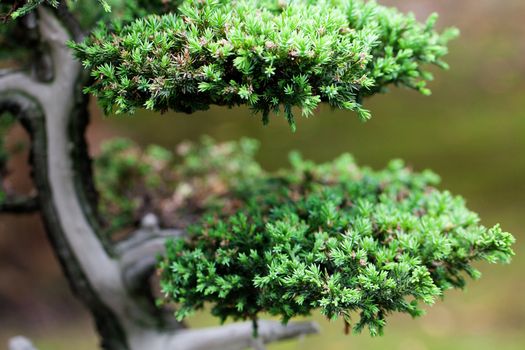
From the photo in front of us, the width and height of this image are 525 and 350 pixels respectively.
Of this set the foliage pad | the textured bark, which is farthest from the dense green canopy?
the textured bark

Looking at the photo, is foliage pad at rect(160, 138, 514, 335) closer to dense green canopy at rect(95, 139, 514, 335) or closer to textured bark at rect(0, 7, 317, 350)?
dense green canopy at rect(95, 139, 514, 335)

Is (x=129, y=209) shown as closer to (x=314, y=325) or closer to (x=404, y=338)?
(x=314, y=325)

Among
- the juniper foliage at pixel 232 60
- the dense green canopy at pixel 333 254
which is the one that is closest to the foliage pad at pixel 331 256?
the dense green canopy at pixel 333 254

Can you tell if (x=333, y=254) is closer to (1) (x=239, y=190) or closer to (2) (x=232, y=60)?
(2) (x=232, y=60)

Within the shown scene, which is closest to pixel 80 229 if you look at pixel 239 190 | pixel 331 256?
pixel 239 190

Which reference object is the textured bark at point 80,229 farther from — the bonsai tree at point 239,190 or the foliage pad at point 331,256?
the foliage pad at point 331,256

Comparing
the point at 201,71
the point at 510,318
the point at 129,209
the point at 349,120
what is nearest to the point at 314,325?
the point at 129,209

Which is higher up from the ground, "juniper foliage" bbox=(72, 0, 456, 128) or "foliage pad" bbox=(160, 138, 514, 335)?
"juniper foliage" bbox=(72, 0, 456, 128)
